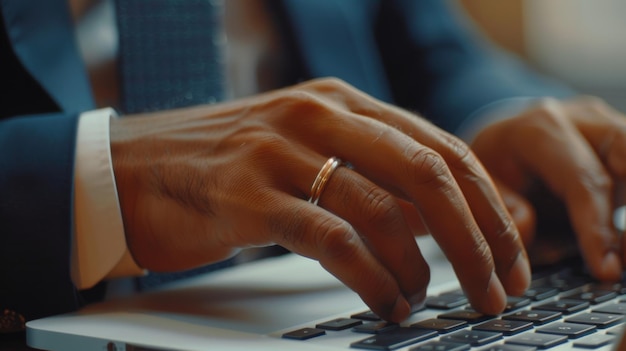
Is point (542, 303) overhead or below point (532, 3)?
below

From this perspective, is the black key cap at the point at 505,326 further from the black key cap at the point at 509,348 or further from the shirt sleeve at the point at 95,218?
the shirt sleeve at the point at 95,218

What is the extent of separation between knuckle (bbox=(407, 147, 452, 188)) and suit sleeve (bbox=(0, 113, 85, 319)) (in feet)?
0.81

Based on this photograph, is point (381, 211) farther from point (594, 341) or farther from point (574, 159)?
point (574, 159)

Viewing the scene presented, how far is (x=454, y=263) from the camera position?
0.50 metres

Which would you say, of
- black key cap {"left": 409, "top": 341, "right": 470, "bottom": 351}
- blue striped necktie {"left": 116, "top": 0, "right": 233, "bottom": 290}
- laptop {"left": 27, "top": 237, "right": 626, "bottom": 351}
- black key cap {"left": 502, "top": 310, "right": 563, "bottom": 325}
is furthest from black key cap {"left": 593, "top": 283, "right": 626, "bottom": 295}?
blue striped necktie {"left": 116, "top": 0, "right": 233, "bottom": 290}

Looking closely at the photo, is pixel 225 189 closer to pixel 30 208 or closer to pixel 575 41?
pixel 30 208

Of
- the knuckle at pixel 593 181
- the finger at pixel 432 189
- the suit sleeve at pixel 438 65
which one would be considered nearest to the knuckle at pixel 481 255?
the finger at pixel 432 189

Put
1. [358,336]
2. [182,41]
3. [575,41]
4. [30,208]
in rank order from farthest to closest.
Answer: [575,41]
[182,41]
[30,208]
[358,336]

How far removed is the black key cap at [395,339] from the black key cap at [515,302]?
0.29 ft

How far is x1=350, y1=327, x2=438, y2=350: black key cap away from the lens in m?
0.41

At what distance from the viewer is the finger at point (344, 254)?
18.3 inches

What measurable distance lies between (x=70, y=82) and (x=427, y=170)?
361 mm

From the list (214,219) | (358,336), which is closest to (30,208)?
(214,219)

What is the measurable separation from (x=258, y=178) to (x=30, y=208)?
0.18 meters
